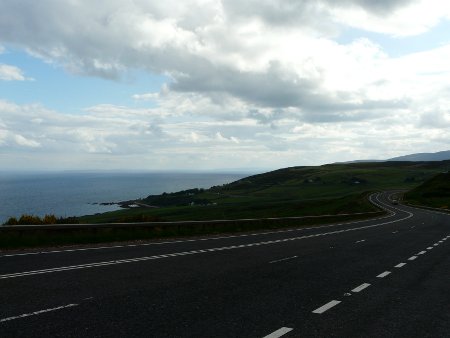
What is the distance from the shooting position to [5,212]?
158250 millimetres

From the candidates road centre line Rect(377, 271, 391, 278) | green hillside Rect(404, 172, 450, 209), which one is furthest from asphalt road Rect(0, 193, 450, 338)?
green hillside Rect(404, 172, 450, 209)

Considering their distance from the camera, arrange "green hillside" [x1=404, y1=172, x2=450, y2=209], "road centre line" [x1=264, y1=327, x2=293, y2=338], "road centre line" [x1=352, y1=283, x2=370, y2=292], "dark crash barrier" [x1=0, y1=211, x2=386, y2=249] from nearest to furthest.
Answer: "road centre line" [x1=264, y1=327, x2=293, y2=338], "road centre line" [x1=352, y1=283, x2=370, y2=292], "dark crash barrier" [x1=0, y1=211, x2=386, y2=249], "green hillside" [x1=404, y1=172, x2=450, y2=209]

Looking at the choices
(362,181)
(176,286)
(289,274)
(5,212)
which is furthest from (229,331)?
(362,181)

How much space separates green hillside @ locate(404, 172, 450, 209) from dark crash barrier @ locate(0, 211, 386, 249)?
232ft

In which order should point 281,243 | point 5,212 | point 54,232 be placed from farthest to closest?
point 5,212, point 281,243, point 54,232

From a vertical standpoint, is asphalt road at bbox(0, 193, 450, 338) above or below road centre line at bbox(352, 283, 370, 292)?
above

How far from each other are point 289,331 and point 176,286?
3955 millimetres

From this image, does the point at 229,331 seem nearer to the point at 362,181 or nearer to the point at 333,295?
the point at 333,295

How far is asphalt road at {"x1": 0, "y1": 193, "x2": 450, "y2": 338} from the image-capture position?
7242mm

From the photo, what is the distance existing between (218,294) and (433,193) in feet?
346

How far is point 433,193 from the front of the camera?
103750mm

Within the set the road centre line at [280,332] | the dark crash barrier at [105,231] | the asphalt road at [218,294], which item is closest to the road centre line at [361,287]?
the asphalt road at [218,294]

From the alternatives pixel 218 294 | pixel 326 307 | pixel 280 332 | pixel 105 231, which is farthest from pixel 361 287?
pixel 105 231

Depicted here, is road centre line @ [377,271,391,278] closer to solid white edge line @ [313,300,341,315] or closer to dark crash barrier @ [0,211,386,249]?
solid white edge line @ [313,300,341,315]
